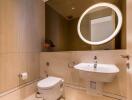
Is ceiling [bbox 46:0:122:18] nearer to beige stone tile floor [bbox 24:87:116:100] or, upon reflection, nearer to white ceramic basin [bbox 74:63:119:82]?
white ceramic basin [bbox 74:63:119:82]

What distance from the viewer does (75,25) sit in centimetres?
208

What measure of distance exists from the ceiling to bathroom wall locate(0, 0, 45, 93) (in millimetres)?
306

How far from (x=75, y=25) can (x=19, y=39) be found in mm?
1011

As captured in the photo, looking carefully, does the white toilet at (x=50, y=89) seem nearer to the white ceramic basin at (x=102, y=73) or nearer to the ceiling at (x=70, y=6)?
the white ceramic basin at (x=102, y=73)

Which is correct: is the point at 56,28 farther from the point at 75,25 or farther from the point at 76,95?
the point at 76,95

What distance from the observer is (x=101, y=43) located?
5.72 ft

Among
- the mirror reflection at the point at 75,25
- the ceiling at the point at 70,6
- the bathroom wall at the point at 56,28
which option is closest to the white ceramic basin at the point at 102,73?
the mirror reflection at the point at 75,25

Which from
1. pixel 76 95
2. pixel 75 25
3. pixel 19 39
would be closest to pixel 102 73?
pixel 76 95

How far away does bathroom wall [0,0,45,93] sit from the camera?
1647 millimetres

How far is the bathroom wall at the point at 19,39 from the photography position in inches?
64.8


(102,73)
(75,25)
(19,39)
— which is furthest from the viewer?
(75,25)

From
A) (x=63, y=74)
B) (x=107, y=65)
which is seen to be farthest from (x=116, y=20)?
(x=63, y=74)

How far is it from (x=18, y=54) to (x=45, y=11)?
3.77ft

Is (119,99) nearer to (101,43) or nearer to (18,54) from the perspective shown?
(101,43)
